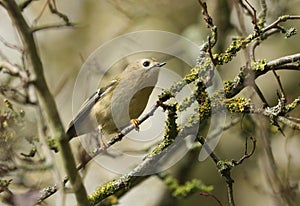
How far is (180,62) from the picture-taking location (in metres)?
5.82

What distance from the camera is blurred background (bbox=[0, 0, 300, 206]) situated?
5.20 meters

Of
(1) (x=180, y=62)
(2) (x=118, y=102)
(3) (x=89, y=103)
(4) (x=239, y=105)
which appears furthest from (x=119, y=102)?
(1) (x=180, y=62)

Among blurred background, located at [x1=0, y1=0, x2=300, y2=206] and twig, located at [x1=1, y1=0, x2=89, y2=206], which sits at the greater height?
blurred background, located at [x1=0, y1=0, x2=300, y2=206]

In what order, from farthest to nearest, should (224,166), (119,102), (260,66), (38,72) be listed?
(119,102) < (260,66) < (224,166) < (38,72)

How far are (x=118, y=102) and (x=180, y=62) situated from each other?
169cm

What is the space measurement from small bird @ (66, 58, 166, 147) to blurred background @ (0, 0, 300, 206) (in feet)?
1.00

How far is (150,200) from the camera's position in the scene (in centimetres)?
551

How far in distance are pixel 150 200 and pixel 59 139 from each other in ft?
10.5

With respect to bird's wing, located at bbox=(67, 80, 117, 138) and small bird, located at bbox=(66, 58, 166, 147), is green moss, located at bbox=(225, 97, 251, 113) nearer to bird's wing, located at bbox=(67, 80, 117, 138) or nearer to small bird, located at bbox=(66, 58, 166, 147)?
small bird, located at bbox=(66, 58, 166, 147)

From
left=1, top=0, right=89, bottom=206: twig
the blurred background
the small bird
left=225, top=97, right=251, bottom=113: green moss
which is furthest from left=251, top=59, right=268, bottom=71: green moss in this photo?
the blurred background

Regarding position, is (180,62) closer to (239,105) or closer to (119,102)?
(119,102)

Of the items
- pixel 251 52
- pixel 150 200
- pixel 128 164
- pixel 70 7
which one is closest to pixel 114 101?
pixel 128 164

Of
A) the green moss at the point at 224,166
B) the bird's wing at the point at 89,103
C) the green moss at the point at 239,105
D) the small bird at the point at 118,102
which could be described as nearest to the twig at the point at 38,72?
the green moss at the point at 224,166

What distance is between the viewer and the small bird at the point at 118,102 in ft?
13.5
